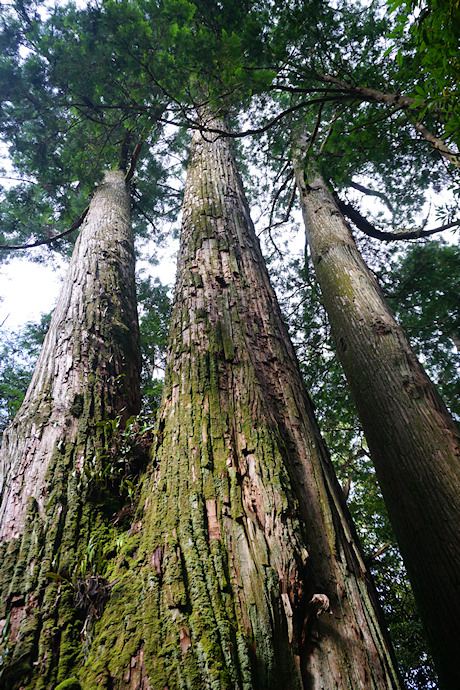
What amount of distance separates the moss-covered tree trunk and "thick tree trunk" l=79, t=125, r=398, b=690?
0.78 feet

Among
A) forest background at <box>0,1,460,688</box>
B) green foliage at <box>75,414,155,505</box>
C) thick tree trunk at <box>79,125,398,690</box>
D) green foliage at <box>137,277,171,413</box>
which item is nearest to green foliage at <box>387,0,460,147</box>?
forest background at <box>0,1,460,688</box>

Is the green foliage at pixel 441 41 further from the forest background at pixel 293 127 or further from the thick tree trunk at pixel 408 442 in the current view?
the thick tree trunk at pixel 408 442

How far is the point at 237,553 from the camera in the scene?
113 cm

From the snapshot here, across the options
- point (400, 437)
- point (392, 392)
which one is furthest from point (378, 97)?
point (400, 437)

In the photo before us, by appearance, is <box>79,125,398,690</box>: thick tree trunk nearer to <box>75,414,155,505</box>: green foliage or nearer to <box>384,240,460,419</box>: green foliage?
<box>75,414,155,505</box>: green foliage

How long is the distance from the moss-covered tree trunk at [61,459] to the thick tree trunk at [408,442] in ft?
6.03

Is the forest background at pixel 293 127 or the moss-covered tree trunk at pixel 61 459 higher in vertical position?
the forest background at pixel 293 127

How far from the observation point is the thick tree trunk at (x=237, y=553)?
0.94 metres

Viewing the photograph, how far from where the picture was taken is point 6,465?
1.77 meters

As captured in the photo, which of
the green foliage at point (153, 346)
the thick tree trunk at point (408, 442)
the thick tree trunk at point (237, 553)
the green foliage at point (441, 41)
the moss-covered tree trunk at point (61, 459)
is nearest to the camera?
the thick tree trunk at point (237, 553)

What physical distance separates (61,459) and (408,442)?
2192 millimetres

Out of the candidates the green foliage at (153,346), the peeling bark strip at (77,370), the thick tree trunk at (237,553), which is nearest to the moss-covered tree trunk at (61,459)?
the peeling bark strip at (77,370)

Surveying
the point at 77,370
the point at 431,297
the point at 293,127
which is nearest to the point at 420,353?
the point at 431,297

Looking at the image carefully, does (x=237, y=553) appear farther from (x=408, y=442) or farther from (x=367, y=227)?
(x=367, y=227)
